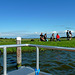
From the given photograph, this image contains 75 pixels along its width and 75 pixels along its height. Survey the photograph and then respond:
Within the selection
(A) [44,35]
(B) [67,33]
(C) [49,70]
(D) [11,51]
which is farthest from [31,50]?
(B) [67,33]

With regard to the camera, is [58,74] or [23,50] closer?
[58,74]

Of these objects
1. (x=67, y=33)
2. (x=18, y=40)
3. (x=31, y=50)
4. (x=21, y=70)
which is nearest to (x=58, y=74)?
(x=18, y=40)

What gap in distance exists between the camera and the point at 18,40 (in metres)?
8.02

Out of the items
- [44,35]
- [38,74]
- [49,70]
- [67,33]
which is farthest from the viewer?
[67,33]

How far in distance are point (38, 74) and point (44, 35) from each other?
24.0m

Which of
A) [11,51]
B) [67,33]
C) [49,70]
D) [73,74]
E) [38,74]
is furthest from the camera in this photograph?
[67,33]

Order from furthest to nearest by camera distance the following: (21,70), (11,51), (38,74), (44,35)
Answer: (44,35) → (11,51) → (21,70) → (38,74)

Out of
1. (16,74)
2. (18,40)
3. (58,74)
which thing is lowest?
(58,74)

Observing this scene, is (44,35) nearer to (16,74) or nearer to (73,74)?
(73,74)

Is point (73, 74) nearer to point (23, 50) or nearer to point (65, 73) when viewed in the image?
point (65, 73)

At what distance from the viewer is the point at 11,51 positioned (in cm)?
1585

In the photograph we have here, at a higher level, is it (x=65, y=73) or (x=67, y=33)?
(x=67, y=33)

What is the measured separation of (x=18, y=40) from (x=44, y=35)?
65.0ft

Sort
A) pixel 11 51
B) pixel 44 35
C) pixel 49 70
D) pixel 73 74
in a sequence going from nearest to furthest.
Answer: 1. pixel 73 74
2. pixel 49 70
3. pixel 11 51
4. pixel 44 35
